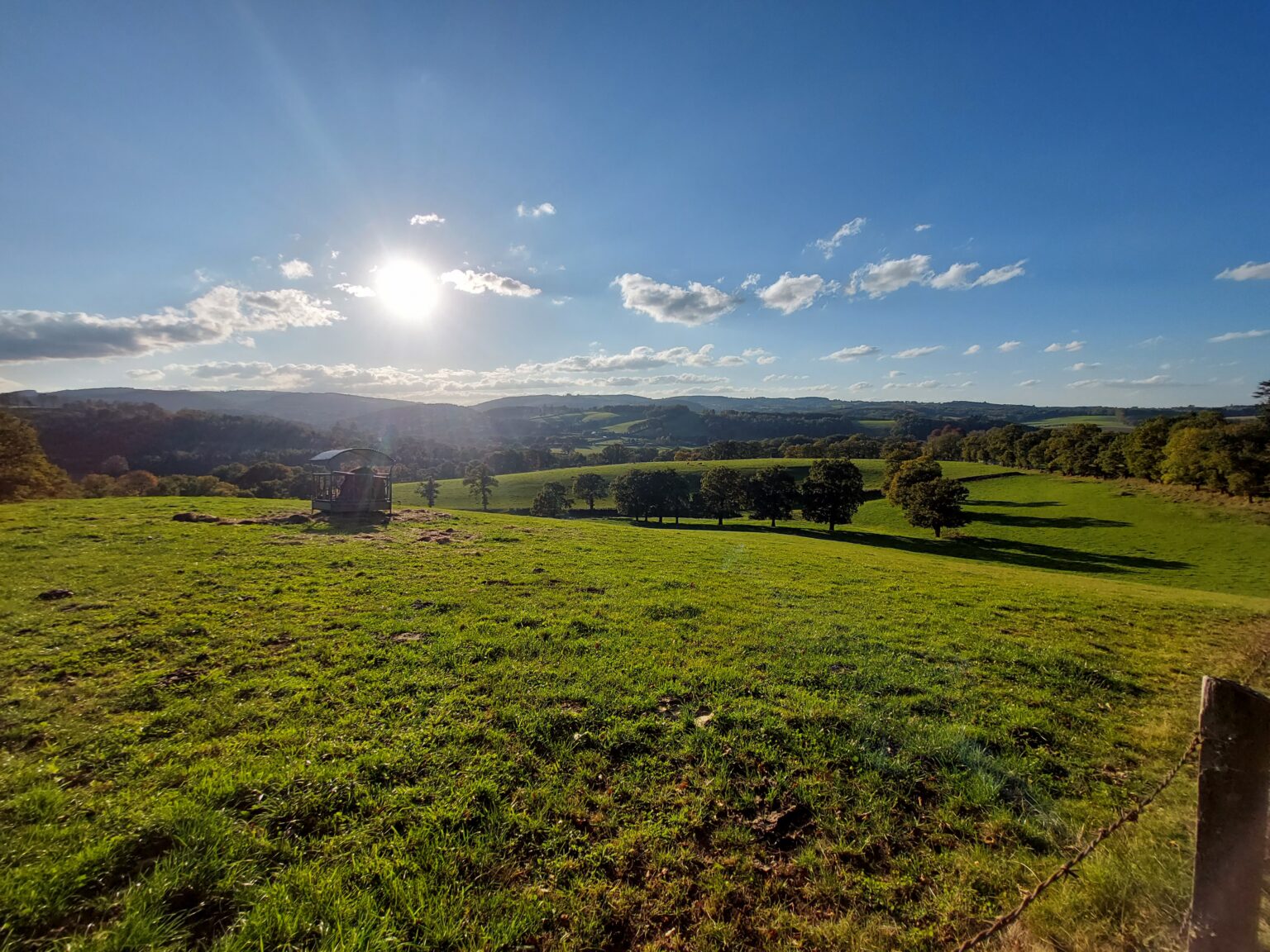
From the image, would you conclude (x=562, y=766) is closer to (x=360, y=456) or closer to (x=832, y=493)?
(x=360, y=456)

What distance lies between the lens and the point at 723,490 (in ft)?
234

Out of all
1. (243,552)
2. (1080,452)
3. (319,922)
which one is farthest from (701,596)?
(1080,452)

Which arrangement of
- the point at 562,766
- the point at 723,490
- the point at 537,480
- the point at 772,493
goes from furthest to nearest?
1. the point at 537,480
2. the point at 723,490
3. the point at 772,493
4. the point at 562,766

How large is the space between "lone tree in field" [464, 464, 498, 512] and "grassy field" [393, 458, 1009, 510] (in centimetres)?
116

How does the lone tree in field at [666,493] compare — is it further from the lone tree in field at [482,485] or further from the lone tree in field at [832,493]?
the lone tree in field at [482,485]

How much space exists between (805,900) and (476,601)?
32.9ft

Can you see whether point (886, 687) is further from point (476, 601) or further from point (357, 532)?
point (357, 532)

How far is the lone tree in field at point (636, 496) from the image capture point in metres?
74.8

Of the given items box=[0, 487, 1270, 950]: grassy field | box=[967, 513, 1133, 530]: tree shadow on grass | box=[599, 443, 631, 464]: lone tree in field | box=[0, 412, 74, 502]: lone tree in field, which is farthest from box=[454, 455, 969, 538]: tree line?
box=[599, 443, 631, 464]: lone tree in field

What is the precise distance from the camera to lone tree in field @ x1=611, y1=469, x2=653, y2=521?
7481 cm

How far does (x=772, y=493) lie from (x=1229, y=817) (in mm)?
63664

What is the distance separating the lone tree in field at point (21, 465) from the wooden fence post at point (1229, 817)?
47.3 m

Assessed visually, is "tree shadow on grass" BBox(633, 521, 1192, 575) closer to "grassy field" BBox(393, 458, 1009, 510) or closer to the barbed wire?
"grassy field" BBox(393, 458, 1009, 510)

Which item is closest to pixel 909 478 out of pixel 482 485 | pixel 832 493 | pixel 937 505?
pixel 937 505
